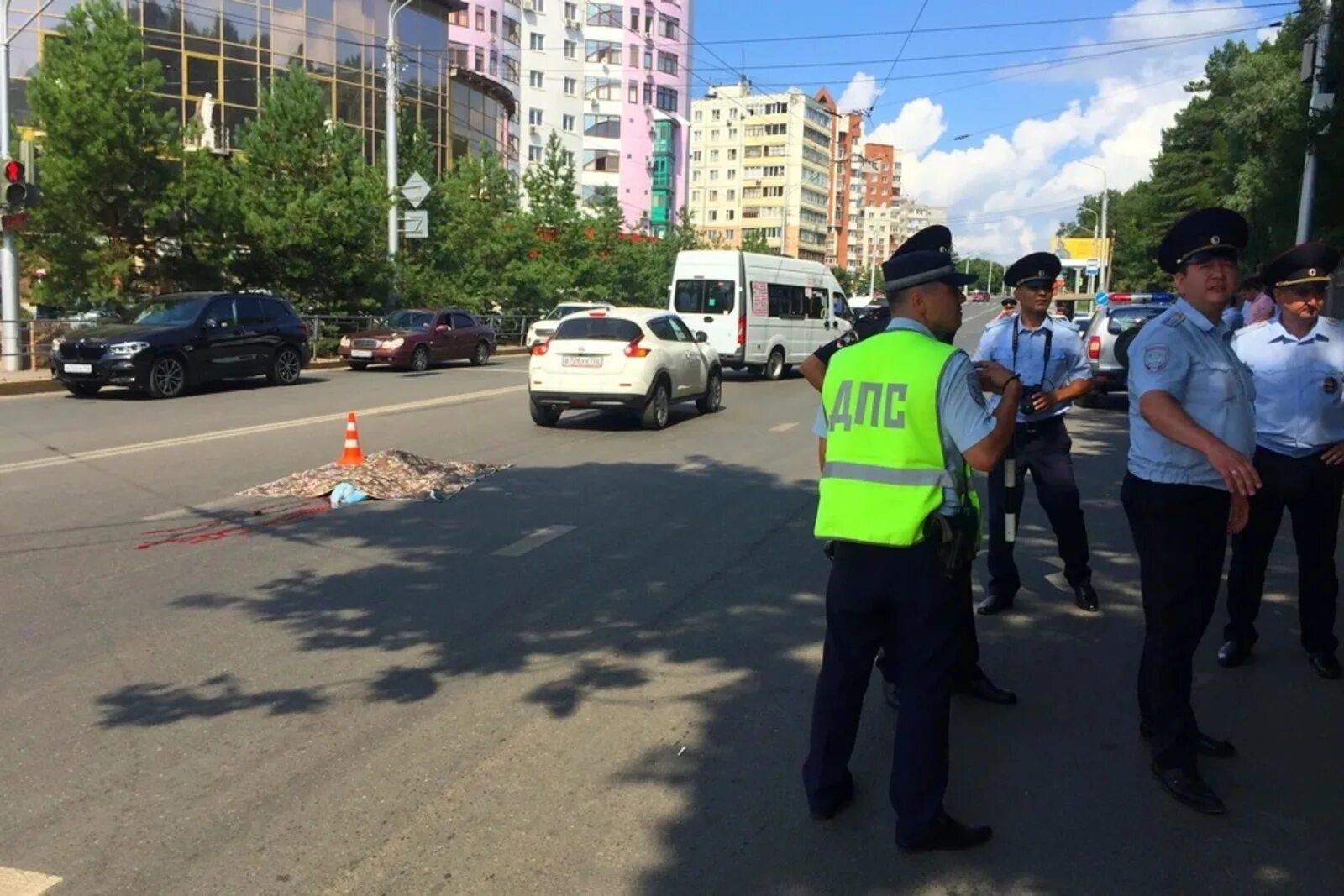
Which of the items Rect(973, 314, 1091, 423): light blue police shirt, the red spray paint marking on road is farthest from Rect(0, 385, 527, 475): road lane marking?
Rect(973, 314, 1091, 423): light blue police shirt

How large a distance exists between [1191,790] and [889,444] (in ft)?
5.66

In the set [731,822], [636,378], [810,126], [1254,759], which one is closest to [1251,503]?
[1254,759]

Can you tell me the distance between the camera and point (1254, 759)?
4293mm

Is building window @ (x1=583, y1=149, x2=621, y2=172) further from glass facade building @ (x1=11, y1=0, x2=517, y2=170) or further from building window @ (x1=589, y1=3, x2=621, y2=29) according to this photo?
glass facade building @ (x1=11, y1=0, x2=517, y2=170)

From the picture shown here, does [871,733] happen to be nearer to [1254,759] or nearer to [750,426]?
[1254,759]

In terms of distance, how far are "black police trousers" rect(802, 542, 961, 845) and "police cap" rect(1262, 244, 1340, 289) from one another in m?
2.79

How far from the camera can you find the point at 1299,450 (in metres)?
5.20

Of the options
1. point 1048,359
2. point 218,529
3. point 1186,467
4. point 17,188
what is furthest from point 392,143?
point 1186,467

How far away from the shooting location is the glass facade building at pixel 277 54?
39062 millimetres

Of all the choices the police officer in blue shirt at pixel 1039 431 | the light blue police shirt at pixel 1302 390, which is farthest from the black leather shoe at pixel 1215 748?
the police officer in blue shirt at pixel 1039 431

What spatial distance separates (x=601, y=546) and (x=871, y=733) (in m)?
3.45

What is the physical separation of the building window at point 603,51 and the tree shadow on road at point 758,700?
7740cm

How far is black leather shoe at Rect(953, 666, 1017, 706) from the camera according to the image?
15.8 feet

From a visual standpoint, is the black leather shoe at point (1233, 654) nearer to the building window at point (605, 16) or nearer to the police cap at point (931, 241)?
the police cap at point (931, 241)
